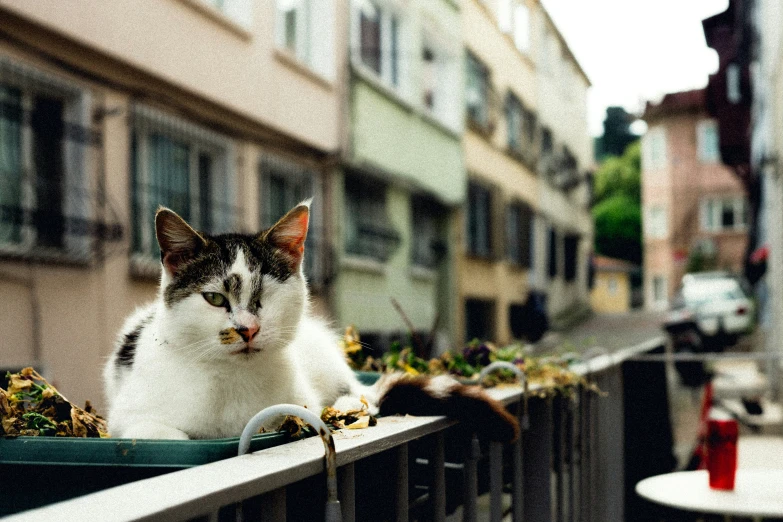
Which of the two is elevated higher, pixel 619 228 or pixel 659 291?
pixel 619 228

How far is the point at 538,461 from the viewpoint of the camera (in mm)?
1938

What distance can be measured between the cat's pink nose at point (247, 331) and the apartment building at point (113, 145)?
3762mm

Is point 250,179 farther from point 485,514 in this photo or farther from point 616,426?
point 485,514

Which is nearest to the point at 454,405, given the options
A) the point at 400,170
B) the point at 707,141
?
the point at 400,170

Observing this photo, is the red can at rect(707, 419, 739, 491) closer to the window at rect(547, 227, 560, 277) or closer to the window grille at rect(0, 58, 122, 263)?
the window grille at rect(0, 58, 122, 263)

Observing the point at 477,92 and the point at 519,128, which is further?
the point at 519,128

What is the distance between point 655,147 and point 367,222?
1991cm

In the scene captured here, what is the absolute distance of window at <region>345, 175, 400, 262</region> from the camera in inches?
382

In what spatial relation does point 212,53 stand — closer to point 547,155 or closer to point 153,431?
point 153,431

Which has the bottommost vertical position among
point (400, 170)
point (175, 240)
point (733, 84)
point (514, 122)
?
point (175, 240)

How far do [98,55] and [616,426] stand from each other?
14.3ft

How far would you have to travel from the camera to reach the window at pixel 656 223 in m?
27.5

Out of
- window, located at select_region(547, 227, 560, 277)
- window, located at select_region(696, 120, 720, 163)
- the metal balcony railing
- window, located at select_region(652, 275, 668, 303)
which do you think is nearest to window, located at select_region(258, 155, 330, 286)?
the metal balcony railing

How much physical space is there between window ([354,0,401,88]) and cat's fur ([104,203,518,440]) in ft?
27.2
